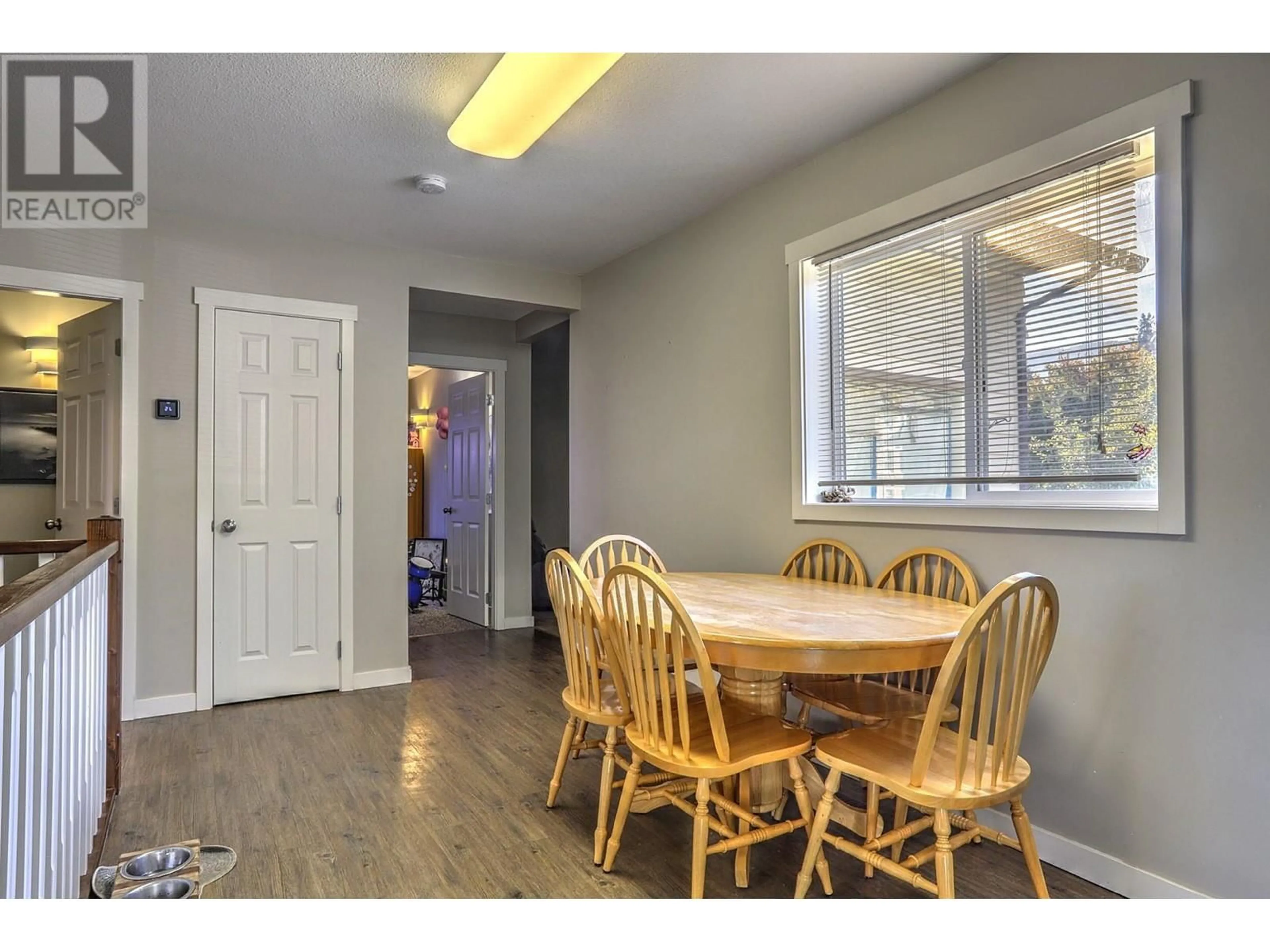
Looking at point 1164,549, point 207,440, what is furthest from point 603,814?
point 207,440

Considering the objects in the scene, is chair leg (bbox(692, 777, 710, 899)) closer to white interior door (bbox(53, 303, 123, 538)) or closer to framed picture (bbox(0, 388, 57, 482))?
white interior door (bbox(53, 303, 123, 538))

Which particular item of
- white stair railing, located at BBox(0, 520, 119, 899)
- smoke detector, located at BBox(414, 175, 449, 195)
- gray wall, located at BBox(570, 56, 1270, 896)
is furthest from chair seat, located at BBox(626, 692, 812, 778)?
smoke detector, located at BBox(414, 175, 449, 195)

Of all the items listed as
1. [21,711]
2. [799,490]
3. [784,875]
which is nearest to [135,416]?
[21,711]

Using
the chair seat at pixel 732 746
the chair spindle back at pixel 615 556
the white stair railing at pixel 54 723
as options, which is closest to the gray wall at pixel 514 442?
the chair spindle back at pixel 615 556

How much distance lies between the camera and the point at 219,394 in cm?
379

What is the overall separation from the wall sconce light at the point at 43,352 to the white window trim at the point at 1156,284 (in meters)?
4.80

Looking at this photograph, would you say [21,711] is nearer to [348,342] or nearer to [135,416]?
[135,416]

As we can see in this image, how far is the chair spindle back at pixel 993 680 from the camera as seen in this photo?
61.5 inches

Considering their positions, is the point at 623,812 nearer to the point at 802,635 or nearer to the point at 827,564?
the point at 802,635

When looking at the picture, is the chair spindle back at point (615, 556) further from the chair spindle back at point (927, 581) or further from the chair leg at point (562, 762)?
the chair spindle back at point (927, 581)

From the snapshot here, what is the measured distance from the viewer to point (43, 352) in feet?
15.1

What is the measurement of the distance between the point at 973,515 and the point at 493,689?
269cm

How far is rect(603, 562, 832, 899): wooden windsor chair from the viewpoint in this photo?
6.01 ft
